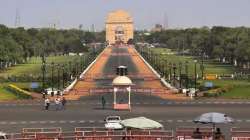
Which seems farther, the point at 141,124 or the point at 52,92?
the point at 52,92

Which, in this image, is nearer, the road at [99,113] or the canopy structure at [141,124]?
the canopy structure at [141,124]

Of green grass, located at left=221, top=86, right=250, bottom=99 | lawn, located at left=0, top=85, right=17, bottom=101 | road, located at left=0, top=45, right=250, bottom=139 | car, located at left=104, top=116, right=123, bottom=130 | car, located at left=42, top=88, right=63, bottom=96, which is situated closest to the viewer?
car, located at left=104, top=116, right=123, bottom=130

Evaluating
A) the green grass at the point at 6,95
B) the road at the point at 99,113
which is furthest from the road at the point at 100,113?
the green grass at the point at 6,95

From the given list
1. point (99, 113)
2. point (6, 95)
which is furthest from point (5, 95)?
point (99, 113)

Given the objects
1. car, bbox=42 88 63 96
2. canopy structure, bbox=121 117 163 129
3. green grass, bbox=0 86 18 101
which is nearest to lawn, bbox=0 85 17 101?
green grass, bbox=0 86 18 101

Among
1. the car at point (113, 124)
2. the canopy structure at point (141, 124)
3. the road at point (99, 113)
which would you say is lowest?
the road at point (99, 113)

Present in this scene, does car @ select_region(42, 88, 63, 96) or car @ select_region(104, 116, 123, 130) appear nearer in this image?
car @ select_region(104, 116, 123, 130)

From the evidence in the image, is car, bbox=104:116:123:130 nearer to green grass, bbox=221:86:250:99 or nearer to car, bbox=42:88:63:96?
green grass, bbox=221:86:250:99

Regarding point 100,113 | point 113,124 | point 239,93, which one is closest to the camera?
point 113,124

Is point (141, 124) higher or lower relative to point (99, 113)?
higher

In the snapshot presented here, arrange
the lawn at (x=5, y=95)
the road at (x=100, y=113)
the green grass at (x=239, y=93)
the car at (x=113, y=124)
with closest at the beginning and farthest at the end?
the car at (x=113, y=124) → the road at (x=100, y=113) → the lawn at (x=5, y=95) → the green grass at (x=239, y=93)

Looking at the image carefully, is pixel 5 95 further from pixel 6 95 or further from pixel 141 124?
pixel 141 124

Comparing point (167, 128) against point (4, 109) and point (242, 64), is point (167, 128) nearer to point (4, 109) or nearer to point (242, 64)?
point (4, 109)

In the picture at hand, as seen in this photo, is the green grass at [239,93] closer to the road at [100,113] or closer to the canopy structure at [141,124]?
the road at [100,113]
